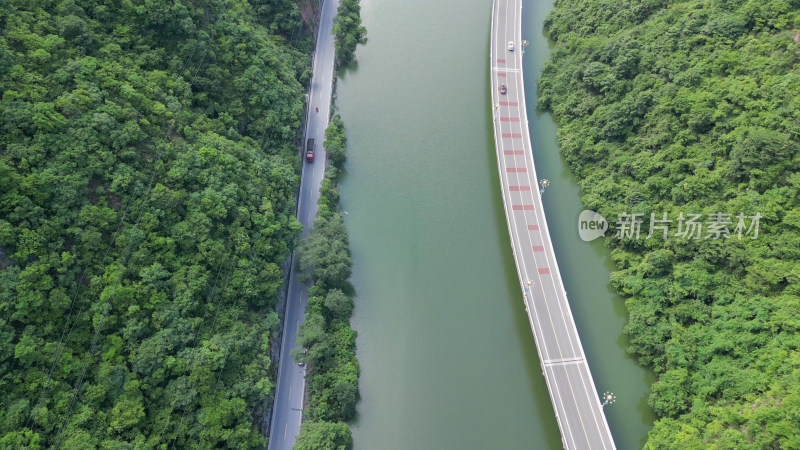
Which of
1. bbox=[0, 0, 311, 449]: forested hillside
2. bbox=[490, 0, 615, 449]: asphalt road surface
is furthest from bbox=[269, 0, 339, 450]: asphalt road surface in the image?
bbox=[490, 0, 615, 449]: asphalt road surface

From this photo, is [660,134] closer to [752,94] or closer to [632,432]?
[752,94]

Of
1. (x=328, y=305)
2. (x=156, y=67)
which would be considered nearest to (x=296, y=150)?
(x=156, y=67)

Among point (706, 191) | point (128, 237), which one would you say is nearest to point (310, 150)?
point (128, 237)

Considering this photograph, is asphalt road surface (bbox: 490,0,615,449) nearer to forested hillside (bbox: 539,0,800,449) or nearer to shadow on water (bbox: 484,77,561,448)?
shadow on water (bbox: 484,77,561,448)

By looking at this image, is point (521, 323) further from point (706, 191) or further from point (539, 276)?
point (706, 191)

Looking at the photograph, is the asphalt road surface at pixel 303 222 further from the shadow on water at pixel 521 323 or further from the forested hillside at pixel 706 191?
the forested hillside at pixel 706 191

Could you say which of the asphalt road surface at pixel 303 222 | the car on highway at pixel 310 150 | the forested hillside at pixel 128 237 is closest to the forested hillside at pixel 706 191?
the asphalt road surface at pixel 303 222
